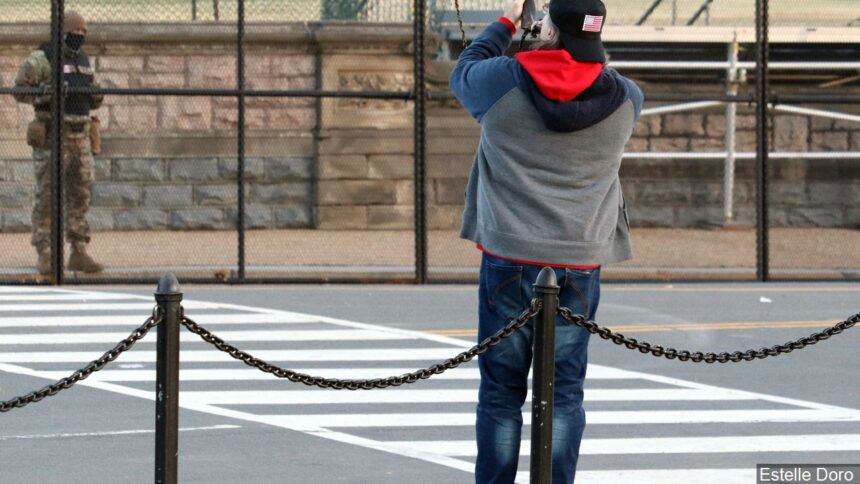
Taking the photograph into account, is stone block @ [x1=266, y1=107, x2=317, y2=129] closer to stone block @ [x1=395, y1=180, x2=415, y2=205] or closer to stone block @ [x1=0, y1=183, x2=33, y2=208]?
stone block @ [x1=395, y1=180, x2=415, y2=205]

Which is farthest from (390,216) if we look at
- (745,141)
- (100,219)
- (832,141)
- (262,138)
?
(832,141)

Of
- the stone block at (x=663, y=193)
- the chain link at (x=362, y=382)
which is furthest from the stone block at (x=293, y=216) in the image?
the chain link at (x=362, y=382)

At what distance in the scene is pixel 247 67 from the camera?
17.0 m

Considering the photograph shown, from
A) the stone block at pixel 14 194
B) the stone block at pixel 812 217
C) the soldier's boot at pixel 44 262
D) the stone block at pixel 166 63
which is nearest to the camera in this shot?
the soldier's boot at pixel 44 262

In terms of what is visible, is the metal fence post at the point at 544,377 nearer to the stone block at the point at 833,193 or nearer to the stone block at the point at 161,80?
the stone block at the point at 161,80

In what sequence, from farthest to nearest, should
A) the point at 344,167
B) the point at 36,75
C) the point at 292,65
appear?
the point at 344,167 → the point at 292,65 → the point at 36,75

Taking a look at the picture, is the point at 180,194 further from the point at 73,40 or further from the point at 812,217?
the point at 812,217

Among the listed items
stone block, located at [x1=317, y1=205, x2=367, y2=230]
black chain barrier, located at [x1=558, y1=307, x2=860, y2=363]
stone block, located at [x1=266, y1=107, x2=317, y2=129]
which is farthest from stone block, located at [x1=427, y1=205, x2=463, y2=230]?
black chain barrier, located at [x1=558, y1=307, x2=860, y2=363]

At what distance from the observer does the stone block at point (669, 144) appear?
19391 mm

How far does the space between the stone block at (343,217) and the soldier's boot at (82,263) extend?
3337 mm

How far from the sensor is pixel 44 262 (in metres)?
14.7

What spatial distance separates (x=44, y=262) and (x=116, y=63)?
9.50 feet

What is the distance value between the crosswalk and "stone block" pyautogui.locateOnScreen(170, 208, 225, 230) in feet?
16.0

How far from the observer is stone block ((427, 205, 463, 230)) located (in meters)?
17.6
